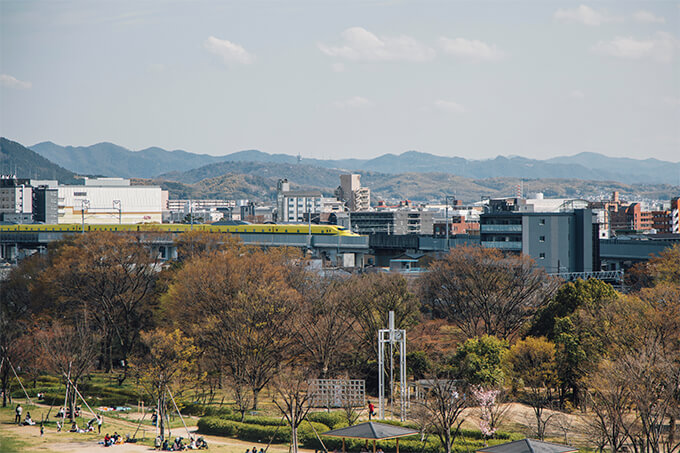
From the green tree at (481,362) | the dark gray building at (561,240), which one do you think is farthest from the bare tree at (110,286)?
the dark gray building at (561,240)

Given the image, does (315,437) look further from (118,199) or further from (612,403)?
(118,199)

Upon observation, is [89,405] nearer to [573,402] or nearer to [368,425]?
[368,425]

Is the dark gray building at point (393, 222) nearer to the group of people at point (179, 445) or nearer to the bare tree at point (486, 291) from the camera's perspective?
the bare tree at point (486, 291)

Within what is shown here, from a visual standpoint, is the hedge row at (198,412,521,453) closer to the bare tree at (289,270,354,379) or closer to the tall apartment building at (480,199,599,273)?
the bare tree at (289,270,354,379)

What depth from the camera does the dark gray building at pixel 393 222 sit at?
516 ft

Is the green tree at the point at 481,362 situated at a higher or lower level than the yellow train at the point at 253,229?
lower

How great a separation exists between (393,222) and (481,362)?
122 meters

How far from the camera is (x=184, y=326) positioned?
41.5 m

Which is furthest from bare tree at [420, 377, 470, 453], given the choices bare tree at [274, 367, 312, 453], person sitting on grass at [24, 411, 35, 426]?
person sitting on grass at [24, 411, 35, 426]

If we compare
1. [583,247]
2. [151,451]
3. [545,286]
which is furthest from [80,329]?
[583,247]

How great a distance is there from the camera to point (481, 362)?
3569 centimetres

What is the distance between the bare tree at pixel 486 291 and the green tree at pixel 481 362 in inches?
283

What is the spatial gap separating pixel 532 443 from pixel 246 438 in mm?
12484

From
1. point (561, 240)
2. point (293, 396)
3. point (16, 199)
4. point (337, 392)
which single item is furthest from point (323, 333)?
point (16, 199)
